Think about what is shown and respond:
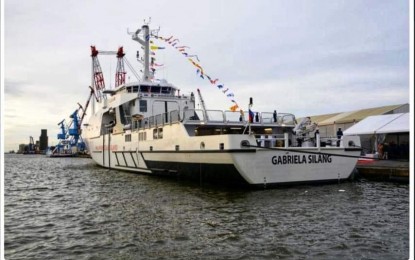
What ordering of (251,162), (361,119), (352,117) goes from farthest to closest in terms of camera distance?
(352,117), (361,119), (251,162)

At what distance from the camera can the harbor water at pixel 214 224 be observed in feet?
20.6

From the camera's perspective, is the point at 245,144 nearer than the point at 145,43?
Yes

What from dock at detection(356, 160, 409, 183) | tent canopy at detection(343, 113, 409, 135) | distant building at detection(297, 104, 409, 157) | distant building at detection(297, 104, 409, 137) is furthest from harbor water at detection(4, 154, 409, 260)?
distant building at detection(297, 104, 409, 137)

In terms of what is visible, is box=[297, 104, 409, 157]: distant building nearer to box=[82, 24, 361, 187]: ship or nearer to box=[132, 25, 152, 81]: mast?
box=[82, 24, 361, 187]: ship

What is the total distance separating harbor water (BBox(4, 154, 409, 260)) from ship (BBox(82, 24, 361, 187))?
82cm

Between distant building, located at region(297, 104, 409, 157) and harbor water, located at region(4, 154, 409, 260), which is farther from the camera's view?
distant building, located at region(297, 104, 409, 157)

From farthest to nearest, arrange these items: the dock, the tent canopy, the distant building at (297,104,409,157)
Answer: the distant building at (297,104,409,157), the tent canopy, the dock

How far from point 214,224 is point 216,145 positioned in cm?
534

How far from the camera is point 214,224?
7984 mm

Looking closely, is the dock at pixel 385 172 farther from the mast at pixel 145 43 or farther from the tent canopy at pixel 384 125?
the mast at pixel 145 43

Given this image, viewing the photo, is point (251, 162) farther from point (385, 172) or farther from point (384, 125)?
point (384, 125)

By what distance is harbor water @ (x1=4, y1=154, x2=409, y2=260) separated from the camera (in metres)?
6.29

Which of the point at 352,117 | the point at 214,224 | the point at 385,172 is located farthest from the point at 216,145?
the point at 352,117

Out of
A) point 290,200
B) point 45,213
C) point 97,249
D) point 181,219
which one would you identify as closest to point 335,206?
point 290,200
